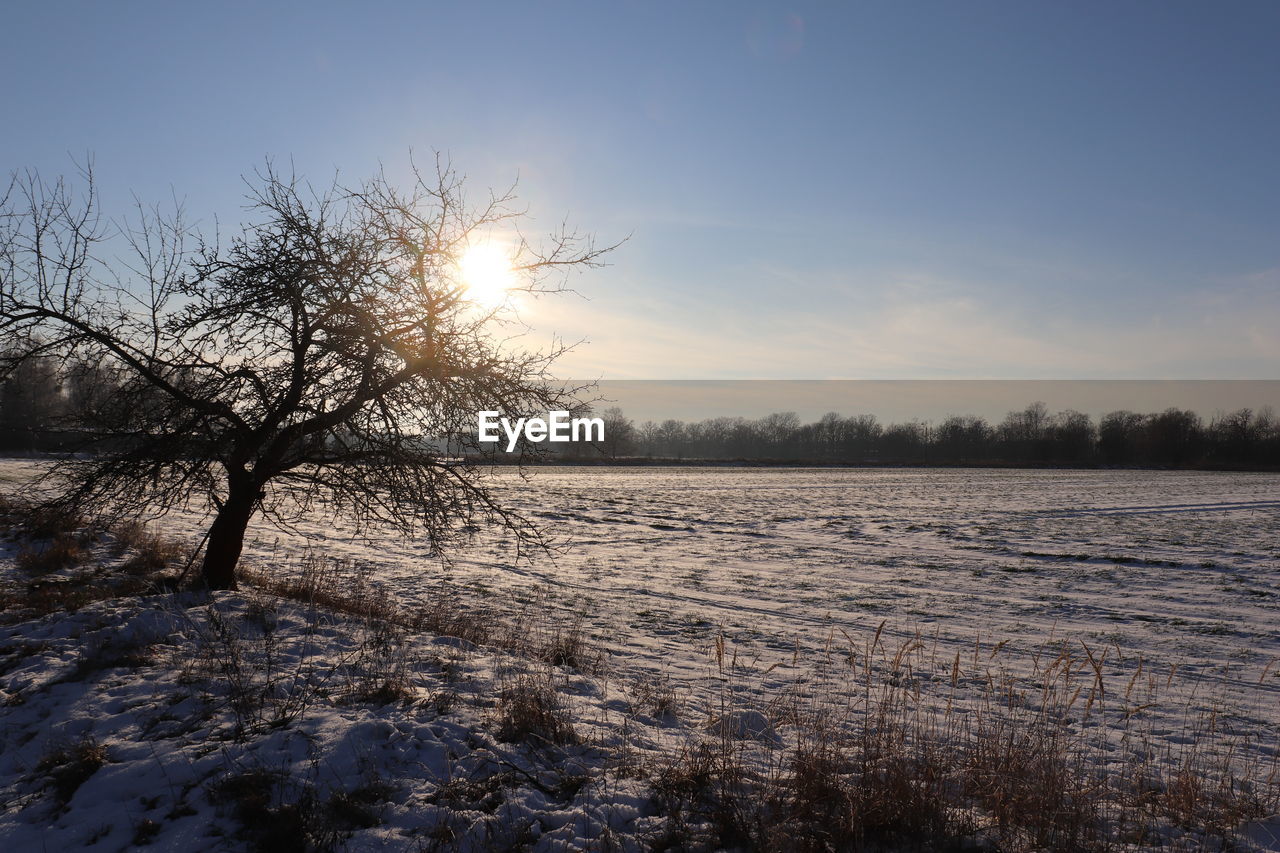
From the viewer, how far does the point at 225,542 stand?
8.59 m

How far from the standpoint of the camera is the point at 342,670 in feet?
21.1

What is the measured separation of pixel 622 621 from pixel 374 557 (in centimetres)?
761

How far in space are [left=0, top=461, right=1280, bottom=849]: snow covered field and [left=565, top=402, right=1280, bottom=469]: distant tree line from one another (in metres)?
68.0

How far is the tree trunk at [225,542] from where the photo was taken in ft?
A: 27.8

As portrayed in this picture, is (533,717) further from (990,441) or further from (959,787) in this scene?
→ (990,441)

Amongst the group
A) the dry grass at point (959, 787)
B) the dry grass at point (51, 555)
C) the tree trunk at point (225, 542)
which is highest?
the tree trunk at point (225, 542)

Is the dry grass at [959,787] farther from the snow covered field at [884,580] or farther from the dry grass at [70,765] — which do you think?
the dry grass at [70,765]

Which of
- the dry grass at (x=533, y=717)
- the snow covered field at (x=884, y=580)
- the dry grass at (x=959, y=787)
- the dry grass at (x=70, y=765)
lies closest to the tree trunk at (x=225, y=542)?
the snow covered field at (x=884, y=580)

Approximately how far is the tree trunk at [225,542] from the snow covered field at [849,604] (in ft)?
2.80

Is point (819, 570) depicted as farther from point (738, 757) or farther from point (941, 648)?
point (738, 757)

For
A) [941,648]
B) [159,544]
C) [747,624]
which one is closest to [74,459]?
[159,544]

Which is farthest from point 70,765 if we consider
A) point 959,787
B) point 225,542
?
point 959,787

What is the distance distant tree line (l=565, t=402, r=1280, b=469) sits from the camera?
111 m

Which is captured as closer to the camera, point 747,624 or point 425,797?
point 425,797
